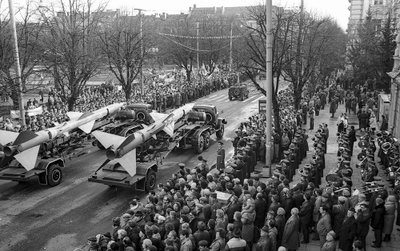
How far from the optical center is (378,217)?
947 centimetres

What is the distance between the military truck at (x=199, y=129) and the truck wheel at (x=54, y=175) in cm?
490

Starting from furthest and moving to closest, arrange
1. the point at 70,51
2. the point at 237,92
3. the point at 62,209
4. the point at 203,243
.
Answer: the point at 237,92
the point at 70,51
the point at 62,209
the point at 203,243

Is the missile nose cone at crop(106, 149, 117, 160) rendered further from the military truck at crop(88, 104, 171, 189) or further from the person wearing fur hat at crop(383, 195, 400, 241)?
the person wearing fur hat at crop(383, 195, 400, 241)

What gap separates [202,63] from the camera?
56906 millimetres

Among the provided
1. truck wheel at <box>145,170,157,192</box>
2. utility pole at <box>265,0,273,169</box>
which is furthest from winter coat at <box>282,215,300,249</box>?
truck wheel at <box>145,170,157,192</box>

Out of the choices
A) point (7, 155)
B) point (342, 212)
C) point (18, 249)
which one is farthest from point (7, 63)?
point (342, 212)

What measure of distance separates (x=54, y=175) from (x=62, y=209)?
228cm

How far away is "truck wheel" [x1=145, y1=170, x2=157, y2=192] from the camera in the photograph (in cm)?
1388

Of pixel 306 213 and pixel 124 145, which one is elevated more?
pixel 124 145

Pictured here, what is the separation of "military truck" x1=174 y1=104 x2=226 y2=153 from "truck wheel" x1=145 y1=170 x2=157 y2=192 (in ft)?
11.3

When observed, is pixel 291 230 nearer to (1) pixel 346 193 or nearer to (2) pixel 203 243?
(1) pixel 346 193

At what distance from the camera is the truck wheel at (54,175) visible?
47.4 feet

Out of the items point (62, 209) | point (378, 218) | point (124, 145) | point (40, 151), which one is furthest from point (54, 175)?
point (378, 218)

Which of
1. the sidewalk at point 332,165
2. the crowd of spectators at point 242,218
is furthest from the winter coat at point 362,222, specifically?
the sidewalk at point 332,165
